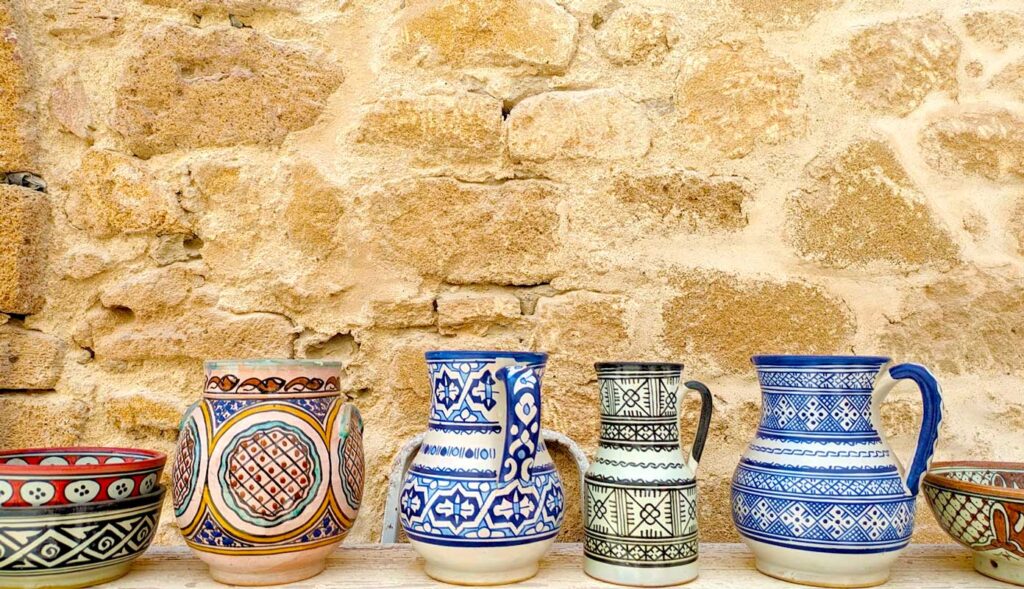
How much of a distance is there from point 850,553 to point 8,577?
79 centimetres

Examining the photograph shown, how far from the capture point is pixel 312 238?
100cm

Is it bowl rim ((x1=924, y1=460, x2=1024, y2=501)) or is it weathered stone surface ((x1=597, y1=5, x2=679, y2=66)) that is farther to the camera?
weathered stone surface ((x1=597, y1=5, x2=679, y2=66))

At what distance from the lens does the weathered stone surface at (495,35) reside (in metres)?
1.03

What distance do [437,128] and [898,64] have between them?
2.15 ft

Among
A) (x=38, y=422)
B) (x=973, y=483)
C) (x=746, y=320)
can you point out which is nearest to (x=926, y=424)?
(x=973, y=483)

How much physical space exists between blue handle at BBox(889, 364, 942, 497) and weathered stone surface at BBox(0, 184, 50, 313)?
43.0 inches

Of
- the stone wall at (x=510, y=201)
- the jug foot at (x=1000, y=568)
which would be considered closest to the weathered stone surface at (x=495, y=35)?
the stone wall at (x=510, y=201)

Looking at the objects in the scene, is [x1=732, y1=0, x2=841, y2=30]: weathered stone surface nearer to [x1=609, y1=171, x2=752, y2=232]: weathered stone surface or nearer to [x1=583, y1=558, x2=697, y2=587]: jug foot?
[x1=609, y1=171, x2=752, y2=232]: weathered stone surface

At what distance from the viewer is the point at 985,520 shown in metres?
0.72

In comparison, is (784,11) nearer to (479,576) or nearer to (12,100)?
(479,576)

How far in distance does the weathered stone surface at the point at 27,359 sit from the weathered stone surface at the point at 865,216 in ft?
3.38

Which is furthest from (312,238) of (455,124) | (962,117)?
(962,117)

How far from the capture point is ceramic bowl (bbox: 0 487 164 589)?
0.66 meters

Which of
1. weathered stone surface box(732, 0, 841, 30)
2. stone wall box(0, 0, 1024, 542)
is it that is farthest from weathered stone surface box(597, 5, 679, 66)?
weathered stone surface box(732, 0, 841, 30)
